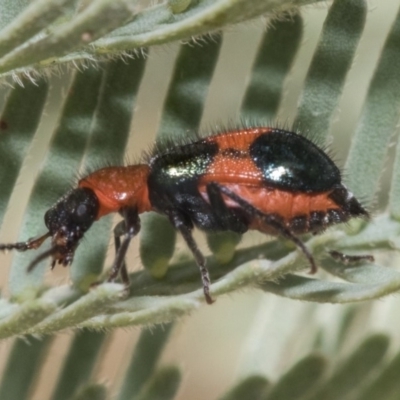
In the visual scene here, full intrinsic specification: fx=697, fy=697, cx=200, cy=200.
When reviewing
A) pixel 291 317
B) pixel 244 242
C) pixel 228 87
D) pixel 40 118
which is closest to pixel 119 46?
pixel 40 118

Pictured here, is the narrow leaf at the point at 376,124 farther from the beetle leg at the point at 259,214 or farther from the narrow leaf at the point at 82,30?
the narrow leaf at the point at 82,30

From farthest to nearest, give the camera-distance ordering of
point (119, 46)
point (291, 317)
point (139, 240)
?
point (291, 317), point (139, 240), point (119, 46)

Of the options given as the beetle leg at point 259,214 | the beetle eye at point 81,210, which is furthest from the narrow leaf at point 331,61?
the beetle eye at point 81,210

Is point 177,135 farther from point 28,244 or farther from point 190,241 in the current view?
point 28,244

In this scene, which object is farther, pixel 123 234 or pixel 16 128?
pixel 123 234

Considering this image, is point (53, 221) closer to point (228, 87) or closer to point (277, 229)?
point (277, 229)

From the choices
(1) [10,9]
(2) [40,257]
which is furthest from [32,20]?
(2) [40,257]
